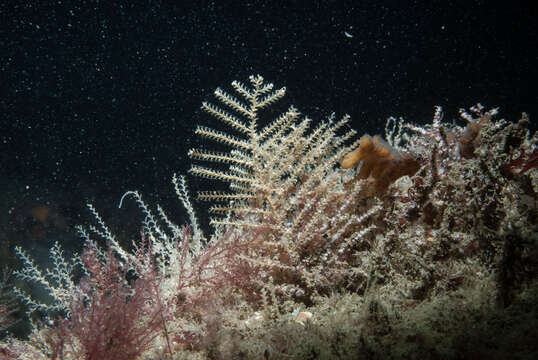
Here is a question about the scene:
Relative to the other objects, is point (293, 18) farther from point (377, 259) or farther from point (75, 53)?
point (377, 259)

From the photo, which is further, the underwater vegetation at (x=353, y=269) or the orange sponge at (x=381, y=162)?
the orange sponge at (x=381, y=162)

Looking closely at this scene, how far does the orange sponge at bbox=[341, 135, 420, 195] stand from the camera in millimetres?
2771

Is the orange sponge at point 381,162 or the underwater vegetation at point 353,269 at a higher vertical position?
the orange sponge at point 381,162

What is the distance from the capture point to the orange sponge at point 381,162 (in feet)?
9.09

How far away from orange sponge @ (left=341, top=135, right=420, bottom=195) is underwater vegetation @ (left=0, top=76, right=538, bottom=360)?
13 mm

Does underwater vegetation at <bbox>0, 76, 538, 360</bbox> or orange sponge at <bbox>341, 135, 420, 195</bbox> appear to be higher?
orange sponge at <bbox>341, 135, 420, 195</bbox>

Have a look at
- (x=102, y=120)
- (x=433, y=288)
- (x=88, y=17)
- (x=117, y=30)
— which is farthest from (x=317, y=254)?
(x=88, y=17)

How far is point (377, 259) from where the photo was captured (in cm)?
232

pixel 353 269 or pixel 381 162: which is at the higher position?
pixel 381 162

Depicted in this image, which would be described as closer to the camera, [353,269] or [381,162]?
[353,269]

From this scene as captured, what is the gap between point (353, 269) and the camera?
2.35 meters

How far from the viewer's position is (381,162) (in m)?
2.81

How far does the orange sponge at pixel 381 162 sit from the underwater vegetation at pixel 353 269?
13 mm

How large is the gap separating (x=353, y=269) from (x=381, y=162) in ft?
3.56
